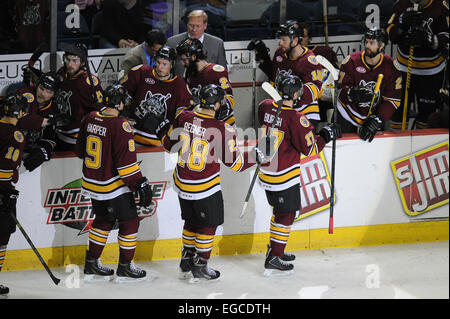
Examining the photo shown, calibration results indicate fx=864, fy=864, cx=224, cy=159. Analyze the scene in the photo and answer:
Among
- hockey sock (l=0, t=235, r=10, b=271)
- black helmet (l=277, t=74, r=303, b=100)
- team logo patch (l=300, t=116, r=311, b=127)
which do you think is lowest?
hockey sock (l=0, t=235, r=10, b=271)

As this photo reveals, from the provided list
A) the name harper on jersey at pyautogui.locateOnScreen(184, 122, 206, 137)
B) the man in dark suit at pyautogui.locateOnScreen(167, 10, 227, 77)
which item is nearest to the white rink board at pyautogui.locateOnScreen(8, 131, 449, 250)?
the name harper on jersey at pyautogui.locateOnScreen(184, 122, 206, 137)

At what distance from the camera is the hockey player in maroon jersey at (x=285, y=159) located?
5598 mm

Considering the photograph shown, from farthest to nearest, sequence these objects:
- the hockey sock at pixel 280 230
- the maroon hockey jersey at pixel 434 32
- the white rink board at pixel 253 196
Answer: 1. the maroon hockey jersey at pixel 434 32
2. the white rink board at pixel 253 196
3. the hockey sock at pixel 280 230

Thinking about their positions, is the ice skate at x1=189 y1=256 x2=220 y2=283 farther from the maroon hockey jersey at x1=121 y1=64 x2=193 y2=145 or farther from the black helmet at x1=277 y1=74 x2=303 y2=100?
the black helmet at x1=277 y1=74 x2=303 y2=100

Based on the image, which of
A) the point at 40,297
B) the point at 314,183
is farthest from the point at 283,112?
the point at 40,297

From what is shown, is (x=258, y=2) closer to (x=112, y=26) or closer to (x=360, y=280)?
(x=112, y=26)

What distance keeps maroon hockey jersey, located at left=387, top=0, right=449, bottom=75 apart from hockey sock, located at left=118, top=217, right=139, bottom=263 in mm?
2711

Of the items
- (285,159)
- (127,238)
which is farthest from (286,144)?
(127,238)

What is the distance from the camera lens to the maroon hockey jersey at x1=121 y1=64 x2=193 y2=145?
6.20 metres

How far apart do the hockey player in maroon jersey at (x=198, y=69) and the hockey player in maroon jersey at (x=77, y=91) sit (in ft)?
2.18

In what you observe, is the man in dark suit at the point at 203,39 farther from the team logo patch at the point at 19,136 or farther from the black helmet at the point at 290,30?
the team logo patch at the point at 19,136

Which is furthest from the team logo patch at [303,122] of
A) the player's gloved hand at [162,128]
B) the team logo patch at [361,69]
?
the team logo patch at [361,69]

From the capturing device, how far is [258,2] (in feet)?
24.3

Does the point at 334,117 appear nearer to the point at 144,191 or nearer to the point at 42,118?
the point at 144,191
